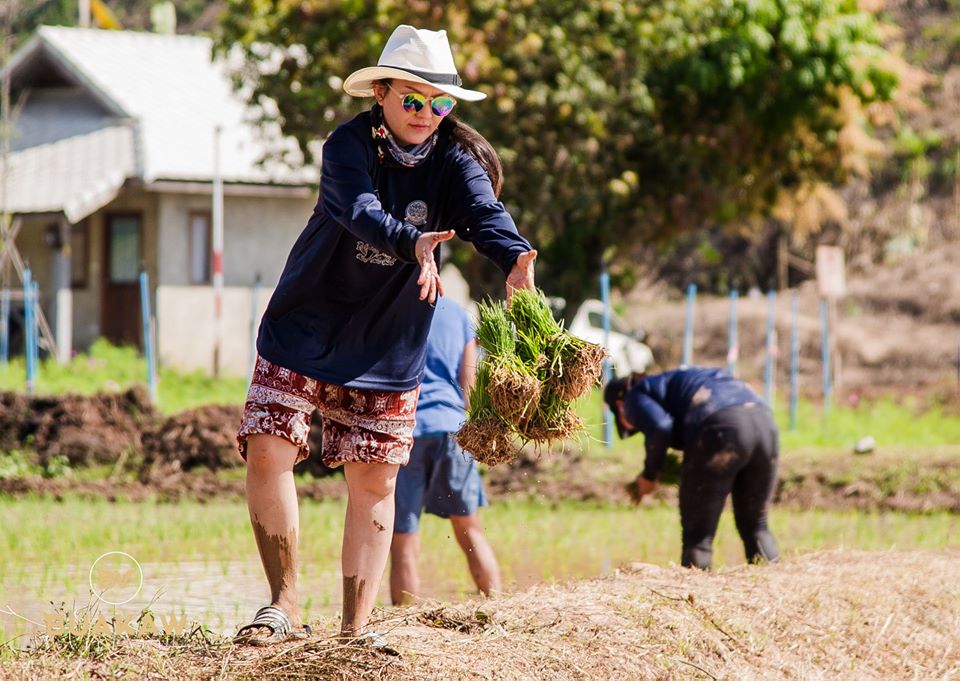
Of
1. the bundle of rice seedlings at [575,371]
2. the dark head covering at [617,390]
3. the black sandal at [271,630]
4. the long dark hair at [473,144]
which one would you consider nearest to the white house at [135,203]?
the dark head covering at [617,390]

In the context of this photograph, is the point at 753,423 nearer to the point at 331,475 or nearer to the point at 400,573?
the point at 400,573

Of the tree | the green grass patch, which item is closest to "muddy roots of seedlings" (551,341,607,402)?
the tree

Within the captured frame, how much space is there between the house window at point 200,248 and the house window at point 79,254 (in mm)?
2352

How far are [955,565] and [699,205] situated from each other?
504 inches

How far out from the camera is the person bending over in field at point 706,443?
804cm

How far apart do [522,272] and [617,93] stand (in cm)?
1425

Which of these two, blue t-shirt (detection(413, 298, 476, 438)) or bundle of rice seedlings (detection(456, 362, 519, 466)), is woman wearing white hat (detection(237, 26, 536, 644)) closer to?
bundle of rice seedlings (detection(456, 362, 519, 466))

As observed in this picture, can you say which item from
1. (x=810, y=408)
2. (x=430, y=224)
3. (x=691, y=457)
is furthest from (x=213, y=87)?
(x=430, y=224)

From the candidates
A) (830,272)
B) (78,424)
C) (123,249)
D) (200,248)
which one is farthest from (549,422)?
(123,249)

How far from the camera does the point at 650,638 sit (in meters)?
5.54

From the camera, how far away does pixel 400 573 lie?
751cm

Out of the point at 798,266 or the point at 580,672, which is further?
the point at 798,266

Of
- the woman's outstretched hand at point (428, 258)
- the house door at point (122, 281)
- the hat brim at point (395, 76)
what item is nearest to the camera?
the woman's outstretched hand at point (428, 258)

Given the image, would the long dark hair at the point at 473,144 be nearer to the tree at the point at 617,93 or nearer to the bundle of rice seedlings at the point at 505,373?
the bundle of rice seedlings at the point at 505,373
